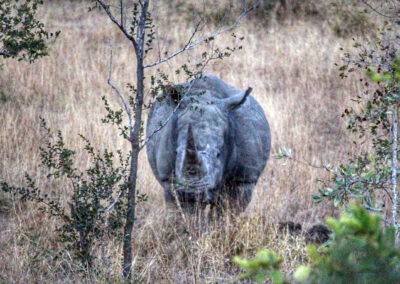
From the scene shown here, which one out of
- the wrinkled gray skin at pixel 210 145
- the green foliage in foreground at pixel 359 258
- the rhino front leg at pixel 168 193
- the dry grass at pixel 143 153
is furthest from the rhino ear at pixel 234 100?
the green foliage in foreground at pixel 359 258

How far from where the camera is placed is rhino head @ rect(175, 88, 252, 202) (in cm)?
484

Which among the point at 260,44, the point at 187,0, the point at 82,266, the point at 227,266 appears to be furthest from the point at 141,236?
the point at 187,0

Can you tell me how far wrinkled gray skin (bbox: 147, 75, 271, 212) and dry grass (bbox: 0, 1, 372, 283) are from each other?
295 mm

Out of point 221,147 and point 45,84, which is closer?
point 221,147

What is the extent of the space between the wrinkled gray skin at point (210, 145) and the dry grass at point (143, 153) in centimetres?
29

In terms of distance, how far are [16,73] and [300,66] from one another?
5.02m

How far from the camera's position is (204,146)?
5.04m

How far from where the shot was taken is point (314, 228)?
247 inches

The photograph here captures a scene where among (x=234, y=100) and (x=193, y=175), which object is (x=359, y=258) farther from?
(x=234, y=100)

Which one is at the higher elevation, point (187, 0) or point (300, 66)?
point (187, 0)

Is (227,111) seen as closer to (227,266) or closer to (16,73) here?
(227,266)

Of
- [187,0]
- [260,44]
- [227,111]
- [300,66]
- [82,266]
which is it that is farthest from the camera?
[187,0]

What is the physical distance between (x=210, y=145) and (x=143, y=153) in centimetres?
Result: 320

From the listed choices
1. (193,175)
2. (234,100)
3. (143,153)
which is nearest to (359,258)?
(193,175)
